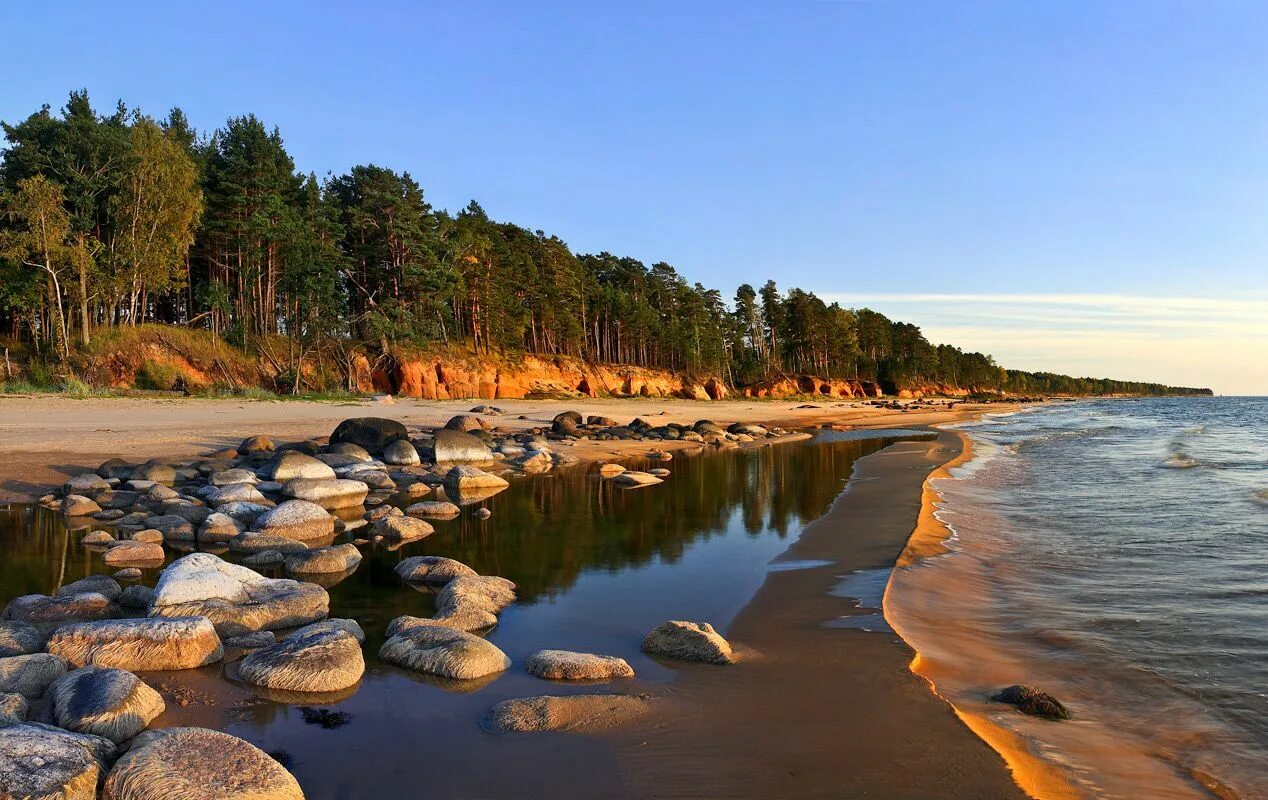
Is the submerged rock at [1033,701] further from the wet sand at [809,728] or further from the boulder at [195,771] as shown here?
the boulder at [195,771]

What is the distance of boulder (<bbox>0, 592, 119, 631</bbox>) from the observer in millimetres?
6656

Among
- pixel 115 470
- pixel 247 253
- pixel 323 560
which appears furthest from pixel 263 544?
pixel 247 253

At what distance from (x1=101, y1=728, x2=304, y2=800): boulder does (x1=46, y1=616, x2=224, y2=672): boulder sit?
77.3 inches

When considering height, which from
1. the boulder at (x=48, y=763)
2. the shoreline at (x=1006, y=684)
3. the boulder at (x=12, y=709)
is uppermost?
the boulder at (x=48, y=763)

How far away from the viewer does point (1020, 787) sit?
4.07 m

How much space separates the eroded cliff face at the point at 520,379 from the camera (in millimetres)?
51844

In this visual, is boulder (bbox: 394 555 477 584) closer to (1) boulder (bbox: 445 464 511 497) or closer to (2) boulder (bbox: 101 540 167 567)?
(2) boulder (bbox: 101 540 167 567)

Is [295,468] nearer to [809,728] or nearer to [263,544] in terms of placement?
[263,544]

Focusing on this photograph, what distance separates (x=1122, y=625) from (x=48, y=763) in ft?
27.9

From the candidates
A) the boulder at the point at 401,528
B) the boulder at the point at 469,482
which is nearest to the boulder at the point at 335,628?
the boulder at the point at 401,528

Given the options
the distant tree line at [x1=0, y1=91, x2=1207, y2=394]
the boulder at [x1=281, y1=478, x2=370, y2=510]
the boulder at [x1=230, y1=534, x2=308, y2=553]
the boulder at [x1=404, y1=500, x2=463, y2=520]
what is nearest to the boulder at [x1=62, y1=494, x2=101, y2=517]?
the boulder at [x1=281, y1=478, x2=370, y2=510]

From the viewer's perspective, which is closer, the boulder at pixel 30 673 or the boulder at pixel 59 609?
the boulder at pixel 30 673

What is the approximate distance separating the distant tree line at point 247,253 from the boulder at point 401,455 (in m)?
29.9

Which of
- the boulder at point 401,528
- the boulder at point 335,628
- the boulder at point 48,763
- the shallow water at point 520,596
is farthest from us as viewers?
the boulder at point 401,528
